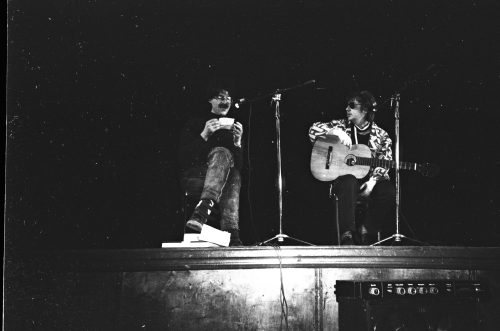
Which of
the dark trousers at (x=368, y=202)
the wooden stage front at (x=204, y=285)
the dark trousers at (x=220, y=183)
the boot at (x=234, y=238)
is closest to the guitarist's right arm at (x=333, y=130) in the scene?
the dark trousers at (x=368, y=202)

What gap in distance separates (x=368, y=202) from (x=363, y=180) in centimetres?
19

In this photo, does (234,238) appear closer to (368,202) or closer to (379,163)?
(368,202)

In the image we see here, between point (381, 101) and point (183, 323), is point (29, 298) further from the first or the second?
point (381, 101)

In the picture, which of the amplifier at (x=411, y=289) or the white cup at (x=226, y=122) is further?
the white cup at (x=226, y=122)

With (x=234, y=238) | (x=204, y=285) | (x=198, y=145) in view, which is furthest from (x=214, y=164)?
(x=204, y=285)

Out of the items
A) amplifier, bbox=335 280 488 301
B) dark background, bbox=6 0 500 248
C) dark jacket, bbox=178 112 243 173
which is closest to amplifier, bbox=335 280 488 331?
amplifier, bbox=335 280 488 301

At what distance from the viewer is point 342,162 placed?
3.66m

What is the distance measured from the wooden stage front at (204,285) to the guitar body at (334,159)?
34.3 inches

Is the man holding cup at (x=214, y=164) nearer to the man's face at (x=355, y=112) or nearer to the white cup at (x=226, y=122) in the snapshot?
the white cup at (x=226, y=122)

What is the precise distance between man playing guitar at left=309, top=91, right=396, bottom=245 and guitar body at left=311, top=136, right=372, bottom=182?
0.04 meters

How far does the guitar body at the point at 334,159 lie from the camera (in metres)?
3.64

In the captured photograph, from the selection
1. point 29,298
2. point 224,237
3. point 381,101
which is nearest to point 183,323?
point 224,237

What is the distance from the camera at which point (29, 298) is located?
2.89 metres

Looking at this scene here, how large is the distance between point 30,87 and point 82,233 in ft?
3.06
